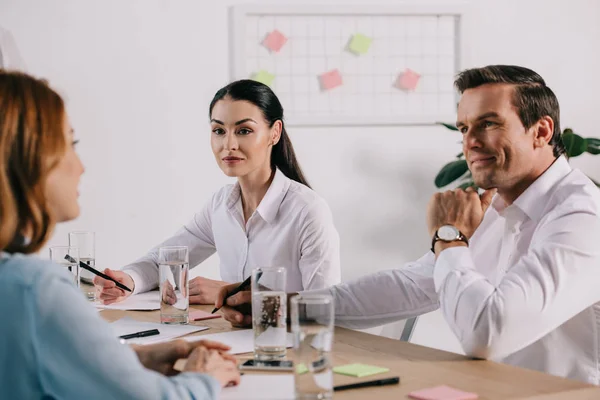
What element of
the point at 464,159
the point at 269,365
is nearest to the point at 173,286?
the point at 269,365

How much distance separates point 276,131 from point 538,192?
117 centimetres

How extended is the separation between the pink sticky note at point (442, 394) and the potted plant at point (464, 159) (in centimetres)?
212

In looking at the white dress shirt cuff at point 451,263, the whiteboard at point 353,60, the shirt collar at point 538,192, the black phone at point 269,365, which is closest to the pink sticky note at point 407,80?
the whiteboard at point 353,60

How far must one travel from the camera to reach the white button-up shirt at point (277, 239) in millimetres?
2490

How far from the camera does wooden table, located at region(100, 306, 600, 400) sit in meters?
1.22

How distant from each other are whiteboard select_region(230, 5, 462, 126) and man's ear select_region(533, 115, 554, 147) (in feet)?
6.07

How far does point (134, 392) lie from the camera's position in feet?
3.22

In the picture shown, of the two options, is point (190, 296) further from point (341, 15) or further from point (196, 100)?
point (341, 15)

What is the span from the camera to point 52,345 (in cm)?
96

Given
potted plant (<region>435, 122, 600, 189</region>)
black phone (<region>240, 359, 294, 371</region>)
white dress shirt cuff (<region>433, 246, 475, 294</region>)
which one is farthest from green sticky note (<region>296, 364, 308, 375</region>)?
potted plant (<region>435, 122, 600, 189</region>)

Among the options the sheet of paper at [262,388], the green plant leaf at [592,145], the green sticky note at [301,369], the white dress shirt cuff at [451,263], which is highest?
the green plant leaf at [592,145]

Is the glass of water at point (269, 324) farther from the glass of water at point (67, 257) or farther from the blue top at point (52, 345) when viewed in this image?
the glass of water at point (67, 257)

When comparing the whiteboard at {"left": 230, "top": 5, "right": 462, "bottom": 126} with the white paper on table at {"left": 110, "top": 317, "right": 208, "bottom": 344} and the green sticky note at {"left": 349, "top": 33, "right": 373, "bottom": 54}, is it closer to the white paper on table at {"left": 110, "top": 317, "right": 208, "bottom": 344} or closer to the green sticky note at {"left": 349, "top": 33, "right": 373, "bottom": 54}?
the green sticky note at {"left": 349, "top": 33, "right": 373, "bottom": 54}

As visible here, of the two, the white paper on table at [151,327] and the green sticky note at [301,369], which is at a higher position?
the green sticky note at [301,369]
